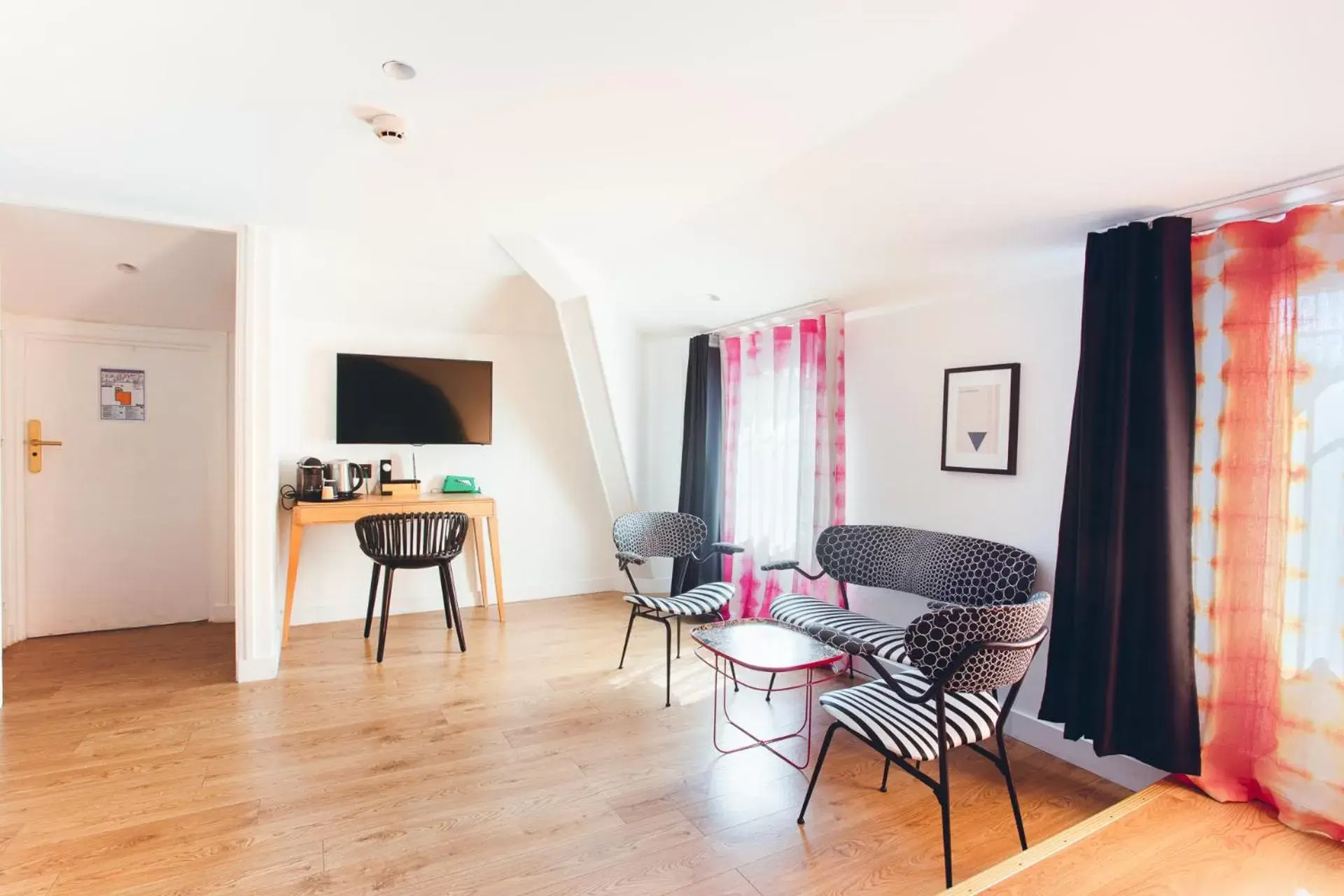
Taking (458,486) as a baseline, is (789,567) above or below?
below

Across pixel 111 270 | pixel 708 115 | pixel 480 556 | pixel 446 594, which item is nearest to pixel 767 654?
pixel 708 115

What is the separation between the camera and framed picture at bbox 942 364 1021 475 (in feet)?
9.64

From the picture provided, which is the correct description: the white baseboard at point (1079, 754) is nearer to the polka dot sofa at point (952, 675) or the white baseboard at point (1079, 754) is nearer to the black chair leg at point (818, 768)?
the polka dot sofa at point (952, 675)

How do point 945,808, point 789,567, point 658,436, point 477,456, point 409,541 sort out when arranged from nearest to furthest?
point 945,808 → point 789,567 → point 409,541 → point 477,456 → point 658,436

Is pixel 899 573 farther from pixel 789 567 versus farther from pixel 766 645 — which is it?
pixel 766 645

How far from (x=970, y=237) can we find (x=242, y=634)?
3.88m

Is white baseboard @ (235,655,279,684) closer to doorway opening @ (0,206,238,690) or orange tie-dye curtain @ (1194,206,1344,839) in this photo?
doorway opening @ (0,206,238,690)

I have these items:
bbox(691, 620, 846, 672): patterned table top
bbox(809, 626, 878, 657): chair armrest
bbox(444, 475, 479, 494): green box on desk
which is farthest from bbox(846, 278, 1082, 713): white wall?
bbox(444, 475, 479, 494): green box on desk

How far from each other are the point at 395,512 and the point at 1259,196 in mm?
4315

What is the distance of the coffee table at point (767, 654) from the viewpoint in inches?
101

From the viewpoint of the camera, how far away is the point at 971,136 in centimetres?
213

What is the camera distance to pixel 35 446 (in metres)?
3.99

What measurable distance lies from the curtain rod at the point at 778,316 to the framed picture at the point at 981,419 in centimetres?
84

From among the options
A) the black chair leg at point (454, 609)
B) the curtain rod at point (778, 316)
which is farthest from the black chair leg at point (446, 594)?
the curtain rod at point (778, 316)
